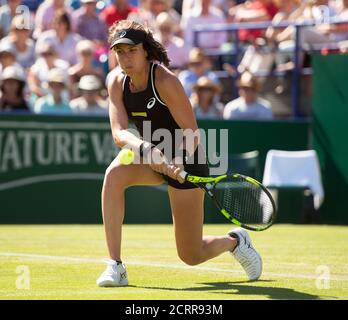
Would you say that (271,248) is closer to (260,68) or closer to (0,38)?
(260,68)

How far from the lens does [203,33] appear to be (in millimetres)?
15320

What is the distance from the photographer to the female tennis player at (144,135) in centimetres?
698

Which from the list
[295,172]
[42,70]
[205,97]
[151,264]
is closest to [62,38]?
[42,70]

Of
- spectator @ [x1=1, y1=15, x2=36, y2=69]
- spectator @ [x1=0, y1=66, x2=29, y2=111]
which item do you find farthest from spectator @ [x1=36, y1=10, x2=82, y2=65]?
spectator @ [x1=0, y1=66, x2=29, y2=111]

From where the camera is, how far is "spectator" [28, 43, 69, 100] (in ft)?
46.5

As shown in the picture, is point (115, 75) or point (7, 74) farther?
point (7, 74)

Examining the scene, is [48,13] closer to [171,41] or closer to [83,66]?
[83,66]

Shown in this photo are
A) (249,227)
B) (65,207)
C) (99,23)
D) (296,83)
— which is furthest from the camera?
(99,23)

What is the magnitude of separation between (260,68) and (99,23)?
274 centimetres

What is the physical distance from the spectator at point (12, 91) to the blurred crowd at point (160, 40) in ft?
0.05
